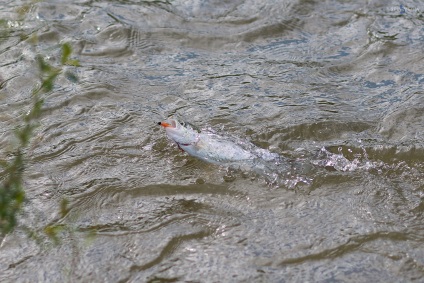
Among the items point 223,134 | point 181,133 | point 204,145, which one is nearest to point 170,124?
point 181,133

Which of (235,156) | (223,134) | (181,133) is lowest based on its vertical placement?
(223,134)

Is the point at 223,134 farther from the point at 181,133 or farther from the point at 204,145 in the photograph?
the point at 181,133

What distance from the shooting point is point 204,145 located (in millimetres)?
4395

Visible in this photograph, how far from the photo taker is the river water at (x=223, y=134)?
152 inches

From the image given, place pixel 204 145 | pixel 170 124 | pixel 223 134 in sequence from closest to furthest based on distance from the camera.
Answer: pixel 170 124, pixel 204 145, pixel 223 134

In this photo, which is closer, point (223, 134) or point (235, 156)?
point (235, 156)

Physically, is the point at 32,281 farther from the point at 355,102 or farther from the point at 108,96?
the point at 355,102

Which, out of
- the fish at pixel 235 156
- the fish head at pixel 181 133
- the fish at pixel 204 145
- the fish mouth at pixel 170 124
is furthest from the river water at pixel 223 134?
the fish mouth at pixel 170 124

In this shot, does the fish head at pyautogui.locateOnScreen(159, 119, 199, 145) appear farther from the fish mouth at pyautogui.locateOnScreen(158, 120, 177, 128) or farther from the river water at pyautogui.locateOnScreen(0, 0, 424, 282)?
the river water at pyautogui.locateOnScreen(0, 0, 424, 282)

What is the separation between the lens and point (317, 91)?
5688 mm

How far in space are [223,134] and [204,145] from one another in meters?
0.69

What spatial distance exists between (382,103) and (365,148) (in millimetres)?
795

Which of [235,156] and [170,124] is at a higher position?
[170,124]

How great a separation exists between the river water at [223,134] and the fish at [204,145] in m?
0.17
